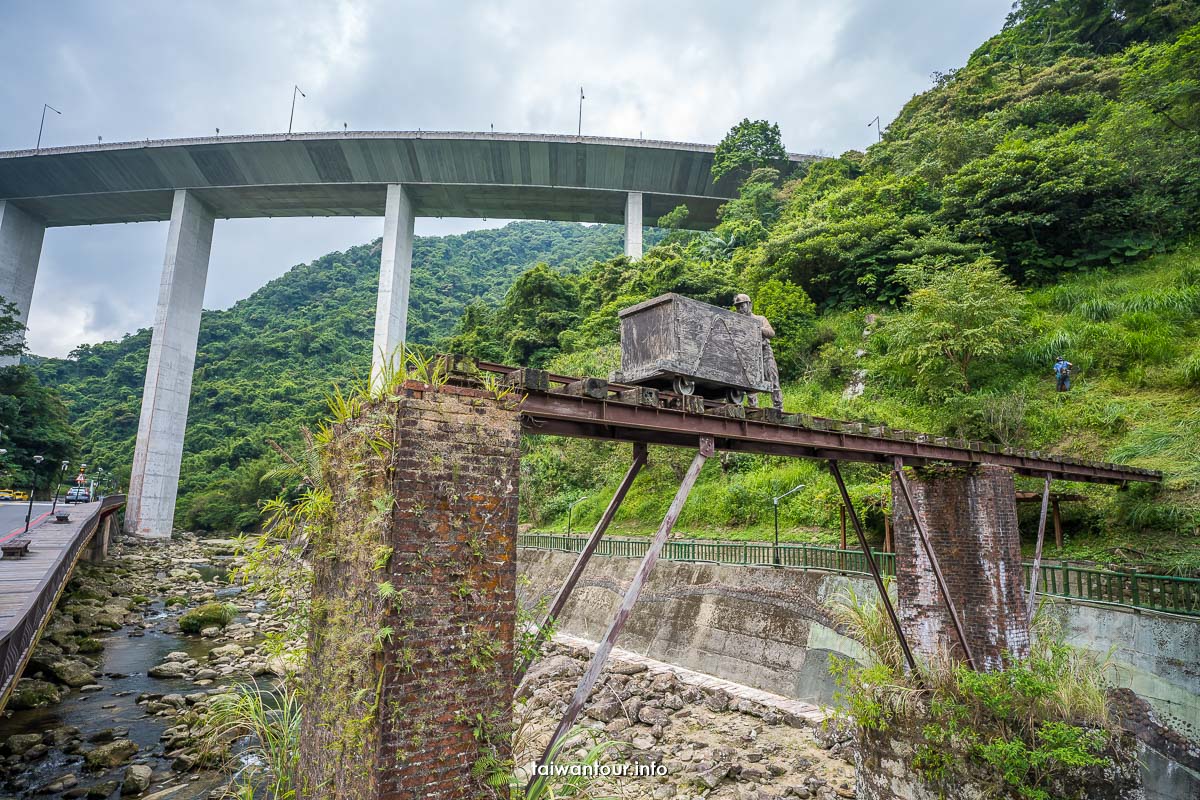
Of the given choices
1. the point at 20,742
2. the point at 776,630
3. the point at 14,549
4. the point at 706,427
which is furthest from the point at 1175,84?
the point at 14,549

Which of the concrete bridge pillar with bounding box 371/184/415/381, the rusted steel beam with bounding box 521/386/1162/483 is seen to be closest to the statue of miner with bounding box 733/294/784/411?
the rusted steel beam with bounding box 521/386/1162/483

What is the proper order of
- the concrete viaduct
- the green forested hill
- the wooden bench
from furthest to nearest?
1. the green forested hill
2. the concrete viaduct
3. the wooden bench

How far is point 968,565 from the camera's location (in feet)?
31.8

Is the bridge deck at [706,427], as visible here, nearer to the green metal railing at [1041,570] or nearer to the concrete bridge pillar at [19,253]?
the green metal railing at [1041,570]

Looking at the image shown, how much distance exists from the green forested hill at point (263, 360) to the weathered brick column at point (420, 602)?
42.9 metres

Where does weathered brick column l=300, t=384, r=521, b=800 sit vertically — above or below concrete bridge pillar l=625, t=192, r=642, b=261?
below

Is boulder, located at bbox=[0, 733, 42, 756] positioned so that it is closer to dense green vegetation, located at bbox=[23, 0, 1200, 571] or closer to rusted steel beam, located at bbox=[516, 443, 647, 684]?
dense green vegetation, located at bbox=[23, 0, 1200, 571]

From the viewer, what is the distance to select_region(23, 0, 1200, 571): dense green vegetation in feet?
56.0

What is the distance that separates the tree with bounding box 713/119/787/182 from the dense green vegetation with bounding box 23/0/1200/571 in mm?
134

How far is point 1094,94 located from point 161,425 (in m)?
50.0

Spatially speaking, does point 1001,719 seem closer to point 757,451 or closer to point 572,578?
point 757,451

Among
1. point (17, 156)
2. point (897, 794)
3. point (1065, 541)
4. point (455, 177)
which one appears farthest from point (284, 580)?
point (17, 156)

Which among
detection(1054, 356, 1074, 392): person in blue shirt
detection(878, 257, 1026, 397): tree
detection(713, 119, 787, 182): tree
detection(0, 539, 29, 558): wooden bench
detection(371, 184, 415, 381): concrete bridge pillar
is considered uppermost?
detection(713, 119, 787, 182): tree

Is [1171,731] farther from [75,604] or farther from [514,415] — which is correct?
[75,604]
